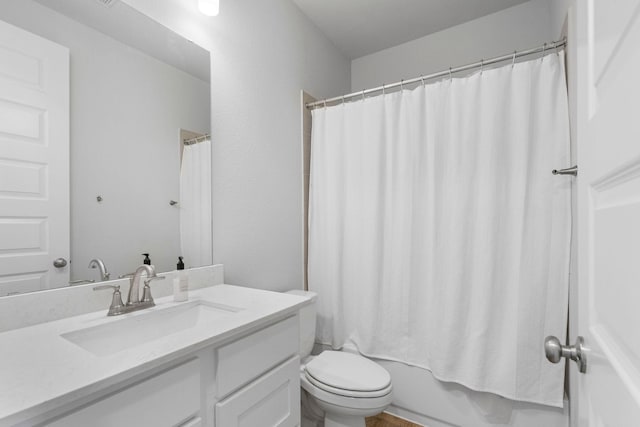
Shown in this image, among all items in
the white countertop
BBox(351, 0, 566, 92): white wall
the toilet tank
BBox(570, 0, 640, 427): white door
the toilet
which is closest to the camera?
BBox(570, 0, 640, 427): white door

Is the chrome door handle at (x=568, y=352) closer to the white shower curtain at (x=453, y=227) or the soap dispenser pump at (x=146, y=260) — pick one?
the white shower curtain at (x=453, y=227)

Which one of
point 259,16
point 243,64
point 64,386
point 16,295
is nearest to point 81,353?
point 64,386

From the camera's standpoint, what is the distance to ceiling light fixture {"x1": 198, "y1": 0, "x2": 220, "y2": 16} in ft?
4.59

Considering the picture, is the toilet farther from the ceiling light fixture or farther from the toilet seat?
the ceiling light fixture

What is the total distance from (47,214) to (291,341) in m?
0.94

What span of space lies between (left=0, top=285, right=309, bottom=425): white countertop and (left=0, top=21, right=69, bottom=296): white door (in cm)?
20

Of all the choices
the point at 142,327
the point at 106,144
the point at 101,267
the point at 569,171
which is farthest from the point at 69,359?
the point at 569,171

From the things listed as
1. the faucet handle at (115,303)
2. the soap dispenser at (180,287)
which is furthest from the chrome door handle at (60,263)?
the soap dispenser at (180,287)

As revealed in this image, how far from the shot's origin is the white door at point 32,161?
0.91 m

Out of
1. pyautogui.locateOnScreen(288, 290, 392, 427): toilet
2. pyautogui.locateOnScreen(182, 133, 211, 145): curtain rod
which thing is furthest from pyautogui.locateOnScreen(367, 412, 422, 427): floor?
pyautogui.locateOnScreen(182, 133, 211, 145): curtain rod

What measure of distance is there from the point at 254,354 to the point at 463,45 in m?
2.51

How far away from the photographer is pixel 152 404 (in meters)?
0.72

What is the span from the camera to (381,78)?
2654mm

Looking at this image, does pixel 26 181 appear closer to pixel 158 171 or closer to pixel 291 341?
pixel 158 171
